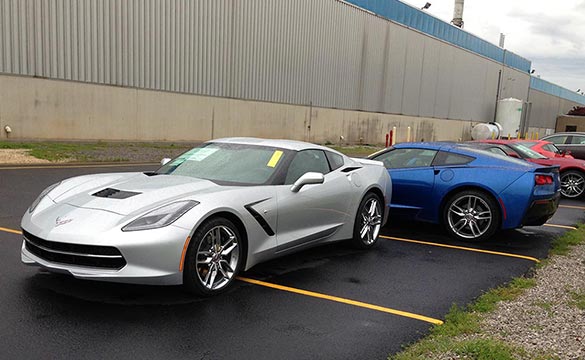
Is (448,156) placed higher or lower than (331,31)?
lower

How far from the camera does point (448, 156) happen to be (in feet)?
24.8

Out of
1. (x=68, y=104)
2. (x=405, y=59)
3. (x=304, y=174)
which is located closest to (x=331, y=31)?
(x=405, y=59)

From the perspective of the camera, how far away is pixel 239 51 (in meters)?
24.8

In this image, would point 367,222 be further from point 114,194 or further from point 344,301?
point 114,194

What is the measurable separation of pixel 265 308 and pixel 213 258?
24.5 inches

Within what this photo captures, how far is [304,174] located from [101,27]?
1678cm

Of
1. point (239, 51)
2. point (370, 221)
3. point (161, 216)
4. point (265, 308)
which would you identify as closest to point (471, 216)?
point (370, 221)

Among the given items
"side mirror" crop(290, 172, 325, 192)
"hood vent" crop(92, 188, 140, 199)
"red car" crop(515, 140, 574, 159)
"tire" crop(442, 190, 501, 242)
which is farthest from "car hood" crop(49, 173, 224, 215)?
"red car" crop(515, 140, 574, 159)

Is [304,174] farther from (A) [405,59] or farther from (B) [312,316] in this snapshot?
(A) [405,59]

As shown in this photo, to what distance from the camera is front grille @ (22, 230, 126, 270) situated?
3.81 meters

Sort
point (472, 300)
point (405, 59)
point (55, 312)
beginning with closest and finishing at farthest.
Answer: point (55, 312), point (472, 300), point (405, 59)

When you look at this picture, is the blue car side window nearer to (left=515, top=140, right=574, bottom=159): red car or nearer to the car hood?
the car hood

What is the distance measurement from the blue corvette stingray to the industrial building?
14778 millimetres

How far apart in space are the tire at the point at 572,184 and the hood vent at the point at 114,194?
11.6 metres
